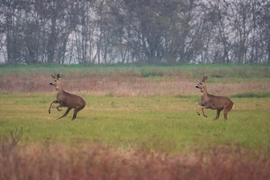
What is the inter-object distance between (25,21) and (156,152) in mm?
53676

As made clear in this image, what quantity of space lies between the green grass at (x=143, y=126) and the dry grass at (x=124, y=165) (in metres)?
1.63

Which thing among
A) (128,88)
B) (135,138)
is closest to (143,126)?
(135,138)

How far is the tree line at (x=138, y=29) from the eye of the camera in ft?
207

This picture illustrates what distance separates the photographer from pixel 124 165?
9.75m

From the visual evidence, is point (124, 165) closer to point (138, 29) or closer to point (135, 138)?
point (135, 138)

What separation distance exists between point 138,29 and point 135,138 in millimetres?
52957

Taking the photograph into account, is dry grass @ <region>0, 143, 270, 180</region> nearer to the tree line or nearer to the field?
the field

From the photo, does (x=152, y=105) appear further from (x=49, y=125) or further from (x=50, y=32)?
(x=50, y=32)

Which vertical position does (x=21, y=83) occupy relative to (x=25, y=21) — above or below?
below

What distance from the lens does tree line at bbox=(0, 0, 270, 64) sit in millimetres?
63188

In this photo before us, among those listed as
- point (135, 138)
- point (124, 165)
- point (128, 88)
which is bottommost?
point (128, 88)

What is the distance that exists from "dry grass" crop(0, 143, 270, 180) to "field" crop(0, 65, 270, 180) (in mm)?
15

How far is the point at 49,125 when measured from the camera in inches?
631

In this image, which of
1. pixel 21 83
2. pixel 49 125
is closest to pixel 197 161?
pixel 49 125
